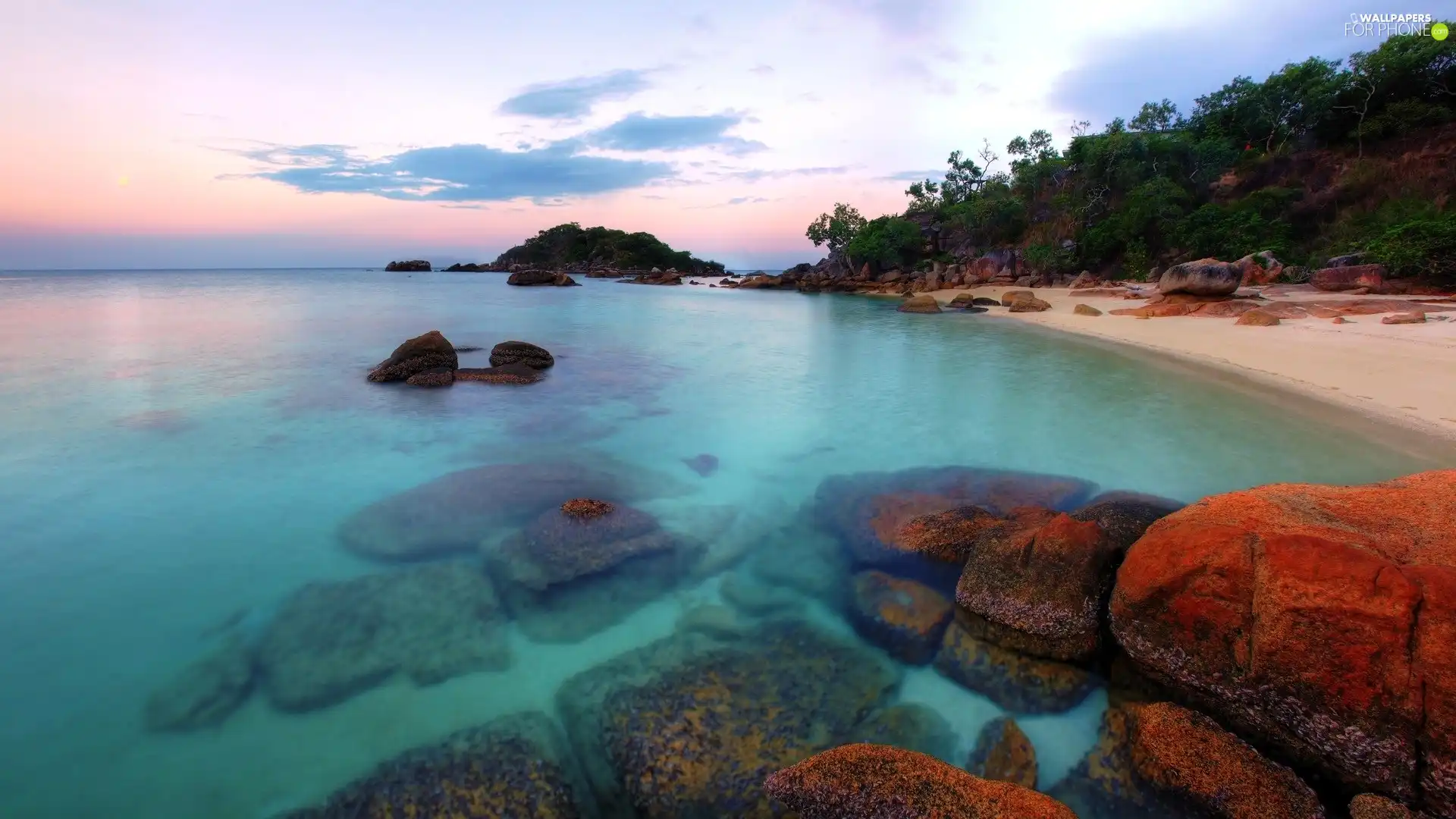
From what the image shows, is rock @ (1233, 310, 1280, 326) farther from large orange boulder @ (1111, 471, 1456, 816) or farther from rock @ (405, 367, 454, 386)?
rock @ (405, 367, 454, 386)

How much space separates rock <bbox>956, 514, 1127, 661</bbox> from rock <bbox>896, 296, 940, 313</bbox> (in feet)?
91.0

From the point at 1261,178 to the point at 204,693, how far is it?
170ft

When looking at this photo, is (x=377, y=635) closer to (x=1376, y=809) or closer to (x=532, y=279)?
(x=1376, y=809)

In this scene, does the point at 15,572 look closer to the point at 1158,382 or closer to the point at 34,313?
the point at 1158,382

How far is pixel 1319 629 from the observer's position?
2.91m

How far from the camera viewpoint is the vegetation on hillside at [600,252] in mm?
105375

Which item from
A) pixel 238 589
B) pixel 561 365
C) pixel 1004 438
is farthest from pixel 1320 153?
pixel 238 589

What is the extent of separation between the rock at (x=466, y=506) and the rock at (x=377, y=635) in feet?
1.80

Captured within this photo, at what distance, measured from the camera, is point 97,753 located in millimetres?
3457

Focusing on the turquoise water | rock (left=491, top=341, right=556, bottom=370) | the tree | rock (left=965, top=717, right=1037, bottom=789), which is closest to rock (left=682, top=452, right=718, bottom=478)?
the turquoise water

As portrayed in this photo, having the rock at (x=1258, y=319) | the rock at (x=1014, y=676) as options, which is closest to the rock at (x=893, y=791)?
the rock at (x=1014, y=676)

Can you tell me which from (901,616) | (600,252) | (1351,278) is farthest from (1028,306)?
(600,252)

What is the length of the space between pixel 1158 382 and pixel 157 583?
1550 centimetres

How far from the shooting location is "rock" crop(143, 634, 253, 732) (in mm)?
3670
